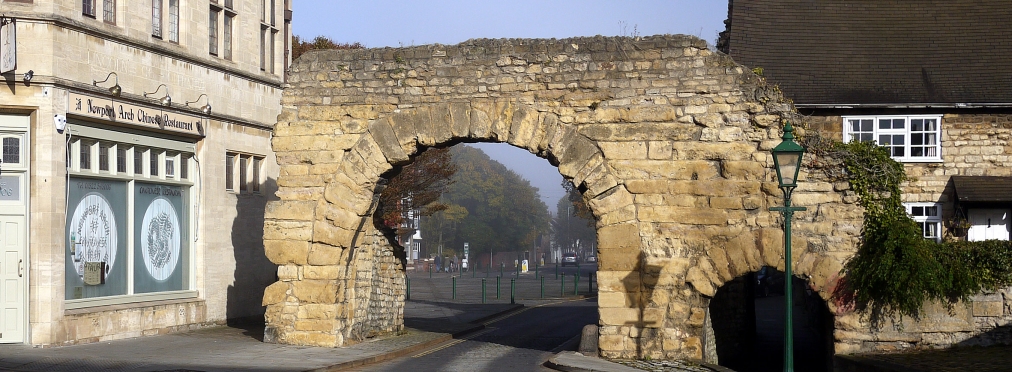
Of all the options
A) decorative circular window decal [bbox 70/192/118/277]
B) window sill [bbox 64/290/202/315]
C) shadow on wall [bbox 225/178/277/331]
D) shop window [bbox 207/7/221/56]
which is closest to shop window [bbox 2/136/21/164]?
decorative circular window decal [bbox 70/192/118/277]

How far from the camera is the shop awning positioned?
19938 millimetres

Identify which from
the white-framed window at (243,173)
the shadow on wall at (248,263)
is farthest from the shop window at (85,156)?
the shadow on wall at (248,263)

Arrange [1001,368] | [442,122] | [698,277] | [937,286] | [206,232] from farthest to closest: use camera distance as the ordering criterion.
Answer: [206,232], [442,122], [698,277], [937,286], [1001,368]

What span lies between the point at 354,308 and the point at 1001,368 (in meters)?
8.97

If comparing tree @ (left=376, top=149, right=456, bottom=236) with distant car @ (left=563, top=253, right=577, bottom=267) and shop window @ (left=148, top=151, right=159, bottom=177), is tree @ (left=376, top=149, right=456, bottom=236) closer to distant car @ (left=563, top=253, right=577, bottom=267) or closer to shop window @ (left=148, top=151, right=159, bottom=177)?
shop window @ (left=148, top=151, right=159, bottom=177)

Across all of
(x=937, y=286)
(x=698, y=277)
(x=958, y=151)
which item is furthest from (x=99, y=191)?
(x=958, y=151)

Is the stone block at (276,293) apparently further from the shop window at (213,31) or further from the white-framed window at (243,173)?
the shop window at (213,31)

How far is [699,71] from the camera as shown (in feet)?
45.6

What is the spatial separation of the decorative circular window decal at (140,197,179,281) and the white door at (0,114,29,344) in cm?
271

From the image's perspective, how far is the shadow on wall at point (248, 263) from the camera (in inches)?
769

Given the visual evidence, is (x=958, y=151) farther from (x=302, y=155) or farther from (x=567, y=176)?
(x=302, y=155)

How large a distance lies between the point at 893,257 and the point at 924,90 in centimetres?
968

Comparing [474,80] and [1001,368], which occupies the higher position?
[474,80]

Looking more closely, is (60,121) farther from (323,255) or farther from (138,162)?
(323,255)
